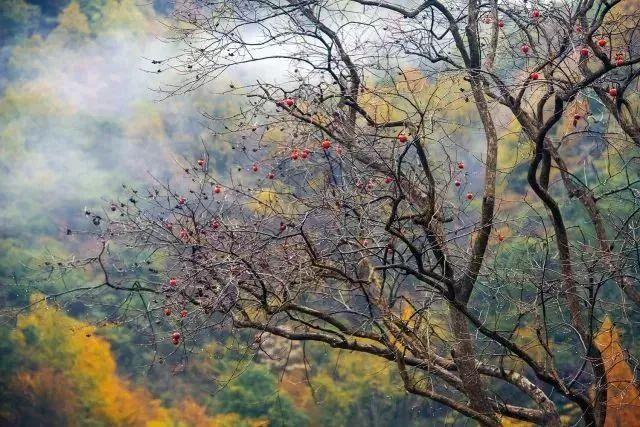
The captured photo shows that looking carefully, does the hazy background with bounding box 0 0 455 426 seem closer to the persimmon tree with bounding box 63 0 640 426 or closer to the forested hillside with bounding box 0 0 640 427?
the forested hillside with bounding box 0 0 640 427

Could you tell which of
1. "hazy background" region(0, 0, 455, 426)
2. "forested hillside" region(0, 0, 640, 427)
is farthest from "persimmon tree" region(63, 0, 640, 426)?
"hazy background" region(0, 0, 455, 426)

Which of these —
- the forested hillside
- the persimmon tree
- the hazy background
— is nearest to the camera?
the persimmon tree

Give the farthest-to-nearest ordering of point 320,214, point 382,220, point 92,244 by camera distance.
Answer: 1. point 92,244
2. point 382,220
3. point 320,214

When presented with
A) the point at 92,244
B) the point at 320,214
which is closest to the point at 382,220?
the point at 320,214

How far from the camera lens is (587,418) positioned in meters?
3.95

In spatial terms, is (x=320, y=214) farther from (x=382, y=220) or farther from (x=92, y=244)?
(x=92, y=244)

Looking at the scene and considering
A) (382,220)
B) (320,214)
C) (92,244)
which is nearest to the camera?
(320,214)

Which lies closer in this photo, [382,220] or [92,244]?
[382,220]

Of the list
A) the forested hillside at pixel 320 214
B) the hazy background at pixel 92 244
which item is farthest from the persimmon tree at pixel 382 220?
the hazy background at pixel 92 244

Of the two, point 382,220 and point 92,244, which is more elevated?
point 92,244

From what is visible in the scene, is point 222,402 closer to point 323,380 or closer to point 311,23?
point 323,380

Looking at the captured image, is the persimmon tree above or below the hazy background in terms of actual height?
below

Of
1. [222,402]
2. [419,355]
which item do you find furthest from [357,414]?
[419,355]

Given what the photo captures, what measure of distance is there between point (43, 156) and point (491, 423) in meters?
13.4
